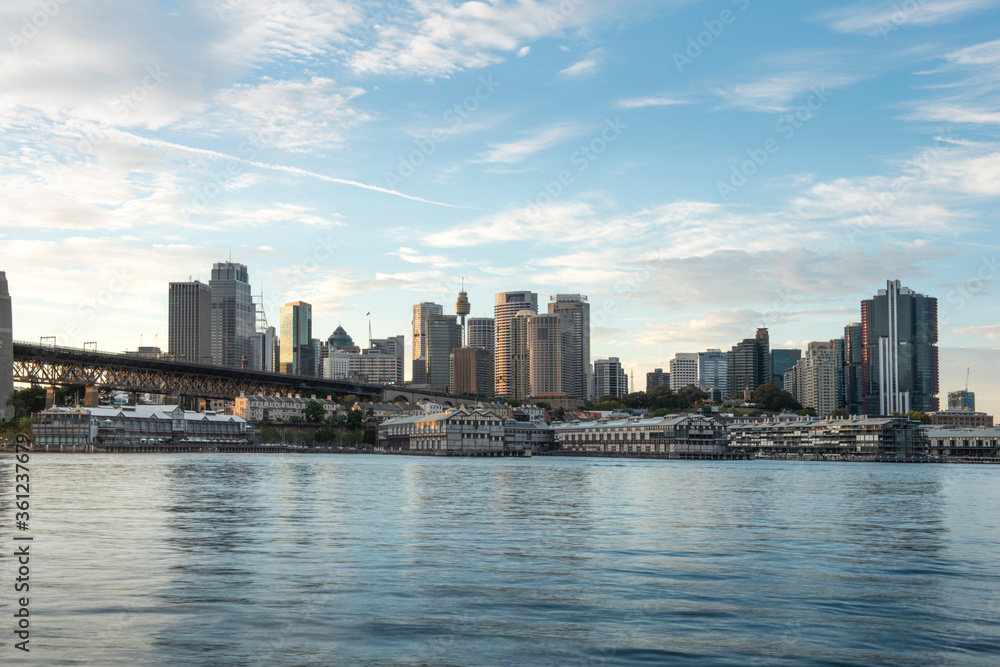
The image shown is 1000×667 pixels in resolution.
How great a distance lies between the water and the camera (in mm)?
16953

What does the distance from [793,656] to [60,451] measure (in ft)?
531

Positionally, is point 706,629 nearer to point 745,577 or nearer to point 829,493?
point 745,577

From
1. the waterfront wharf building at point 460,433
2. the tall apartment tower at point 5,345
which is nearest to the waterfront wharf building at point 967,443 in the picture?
the waterfront wharf building at point 460,433

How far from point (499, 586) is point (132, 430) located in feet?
557

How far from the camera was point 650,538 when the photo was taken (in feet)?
110

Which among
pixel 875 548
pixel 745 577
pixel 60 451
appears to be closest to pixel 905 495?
pixel 875 548

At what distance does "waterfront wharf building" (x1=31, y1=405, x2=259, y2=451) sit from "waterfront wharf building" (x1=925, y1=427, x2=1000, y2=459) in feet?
447

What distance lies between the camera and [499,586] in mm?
23062

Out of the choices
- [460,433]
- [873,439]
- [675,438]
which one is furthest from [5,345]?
[873,439]

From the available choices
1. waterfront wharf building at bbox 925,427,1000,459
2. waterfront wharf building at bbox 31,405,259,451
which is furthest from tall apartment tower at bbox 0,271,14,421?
waterfront wharf building at bbox 925,427,1000,459

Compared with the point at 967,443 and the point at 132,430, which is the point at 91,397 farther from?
the point at 967,443

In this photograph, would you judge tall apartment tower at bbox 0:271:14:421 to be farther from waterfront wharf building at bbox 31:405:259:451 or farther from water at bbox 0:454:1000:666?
water at bbox 0:454:1000:666

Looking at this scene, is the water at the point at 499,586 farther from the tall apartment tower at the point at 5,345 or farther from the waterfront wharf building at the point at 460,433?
the waterfront wharf building at the point at 460,433

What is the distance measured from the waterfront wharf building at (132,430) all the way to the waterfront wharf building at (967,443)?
13614cm
